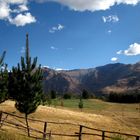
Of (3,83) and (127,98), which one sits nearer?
(3,83)

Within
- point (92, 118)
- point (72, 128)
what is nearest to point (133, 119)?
point (92, 118)

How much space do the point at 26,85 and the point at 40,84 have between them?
1.54 m

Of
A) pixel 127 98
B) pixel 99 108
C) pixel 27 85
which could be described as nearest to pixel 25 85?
pixel 27 85

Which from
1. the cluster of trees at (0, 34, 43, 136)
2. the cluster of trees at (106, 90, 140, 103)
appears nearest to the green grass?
the cluster of trees at (106, 90, 140, 103)

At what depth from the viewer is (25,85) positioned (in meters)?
38.7

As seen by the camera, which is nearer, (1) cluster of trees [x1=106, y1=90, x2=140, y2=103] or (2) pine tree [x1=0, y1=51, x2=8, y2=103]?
(2) pine tree [x1=0, y1=51, x2=8, y2=103]

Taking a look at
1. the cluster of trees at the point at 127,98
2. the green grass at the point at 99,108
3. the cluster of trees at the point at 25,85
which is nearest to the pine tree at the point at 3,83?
the cluster of trees at the point at 25,85

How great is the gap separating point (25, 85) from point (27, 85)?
0.22 metres

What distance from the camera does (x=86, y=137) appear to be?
5522cm

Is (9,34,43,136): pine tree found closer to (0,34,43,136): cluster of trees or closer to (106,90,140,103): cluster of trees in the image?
(0,34,43,136): cluster of trees

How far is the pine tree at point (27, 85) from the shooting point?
38844 mm

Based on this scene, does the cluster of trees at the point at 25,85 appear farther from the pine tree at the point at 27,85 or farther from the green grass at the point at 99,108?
the green grass at the point at 99,108

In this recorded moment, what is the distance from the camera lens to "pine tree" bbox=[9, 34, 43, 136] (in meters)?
38.8

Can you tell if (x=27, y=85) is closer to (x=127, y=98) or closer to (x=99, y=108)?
(x=99, y=108)
